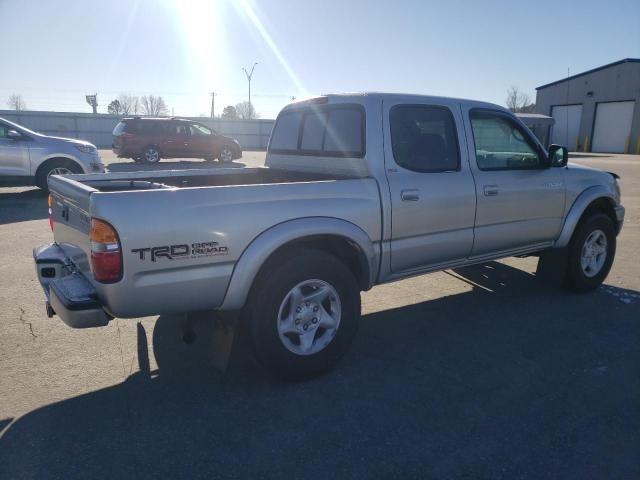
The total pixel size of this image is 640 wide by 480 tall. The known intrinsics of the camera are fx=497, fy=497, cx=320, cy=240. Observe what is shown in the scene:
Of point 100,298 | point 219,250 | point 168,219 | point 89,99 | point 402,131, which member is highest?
point 89,99

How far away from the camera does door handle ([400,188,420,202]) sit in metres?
3.76

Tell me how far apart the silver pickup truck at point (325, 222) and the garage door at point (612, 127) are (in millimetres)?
39529

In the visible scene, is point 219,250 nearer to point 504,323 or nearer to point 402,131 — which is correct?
point 402,131

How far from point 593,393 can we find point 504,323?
1254 mm

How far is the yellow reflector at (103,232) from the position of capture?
264 centimetres

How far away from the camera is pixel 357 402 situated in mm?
3180

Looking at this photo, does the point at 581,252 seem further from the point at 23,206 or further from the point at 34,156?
the point at 34,156

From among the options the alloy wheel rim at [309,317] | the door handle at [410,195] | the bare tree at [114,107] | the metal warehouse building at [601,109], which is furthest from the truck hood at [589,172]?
the bare tree at [114,107]

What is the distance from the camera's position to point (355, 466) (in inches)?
101

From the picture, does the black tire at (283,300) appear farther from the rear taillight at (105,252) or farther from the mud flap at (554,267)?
the mud flap at (554,267)

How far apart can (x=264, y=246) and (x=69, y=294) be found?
117 centimetres

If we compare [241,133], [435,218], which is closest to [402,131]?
[435,218]

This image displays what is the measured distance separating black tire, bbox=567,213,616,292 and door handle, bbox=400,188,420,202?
2344mm

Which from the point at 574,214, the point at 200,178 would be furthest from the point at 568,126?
the point at 200,178
